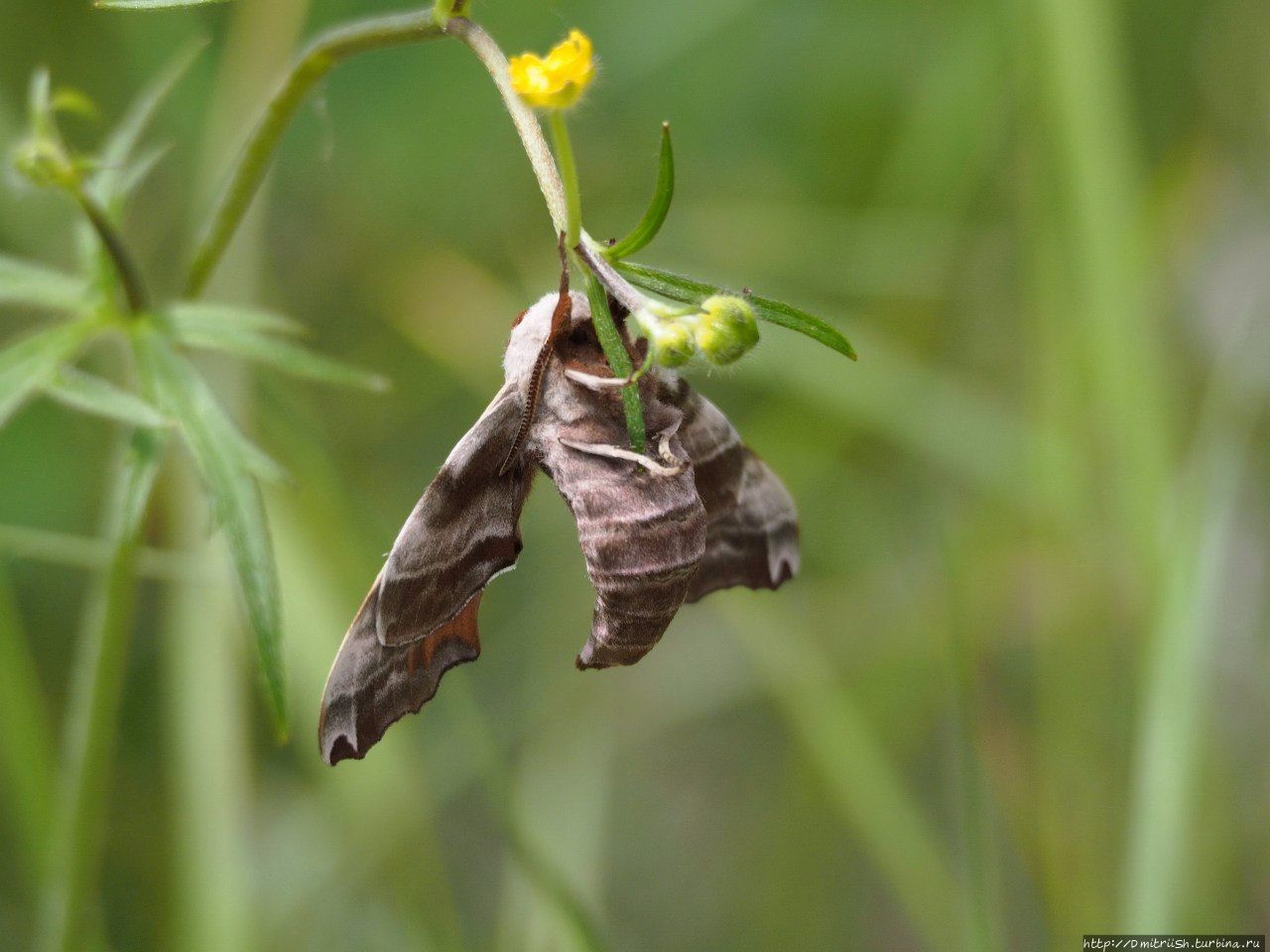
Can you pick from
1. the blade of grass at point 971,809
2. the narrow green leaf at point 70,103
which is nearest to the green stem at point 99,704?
the narrow green leaf at point 70,103

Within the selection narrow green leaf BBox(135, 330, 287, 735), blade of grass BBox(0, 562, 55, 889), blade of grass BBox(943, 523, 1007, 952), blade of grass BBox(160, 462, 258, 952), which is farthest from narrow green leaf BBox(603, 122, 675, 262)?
blade of grass BBox(0, 562, 55, 889)

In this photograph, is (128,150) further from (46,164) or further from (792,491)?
(792,491)

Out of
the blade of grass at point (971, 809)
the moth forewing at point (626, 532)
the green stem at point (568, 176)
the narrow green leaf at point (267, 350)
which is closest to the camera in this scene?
the green stem at point (568, 176)

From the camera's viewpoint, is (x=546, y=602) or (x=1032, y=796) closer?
(x=1032, y=796)

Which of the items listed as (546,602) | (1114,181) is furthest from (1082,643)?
(546,602)

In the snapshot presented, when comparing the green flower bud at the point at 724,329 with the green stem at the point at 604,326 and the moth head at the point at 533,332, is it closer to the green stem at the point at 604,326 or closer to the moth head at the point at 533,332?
the green stem at the point at 604,326

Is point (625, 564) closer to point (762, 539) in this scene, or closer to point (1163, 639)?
point (762, 539)
